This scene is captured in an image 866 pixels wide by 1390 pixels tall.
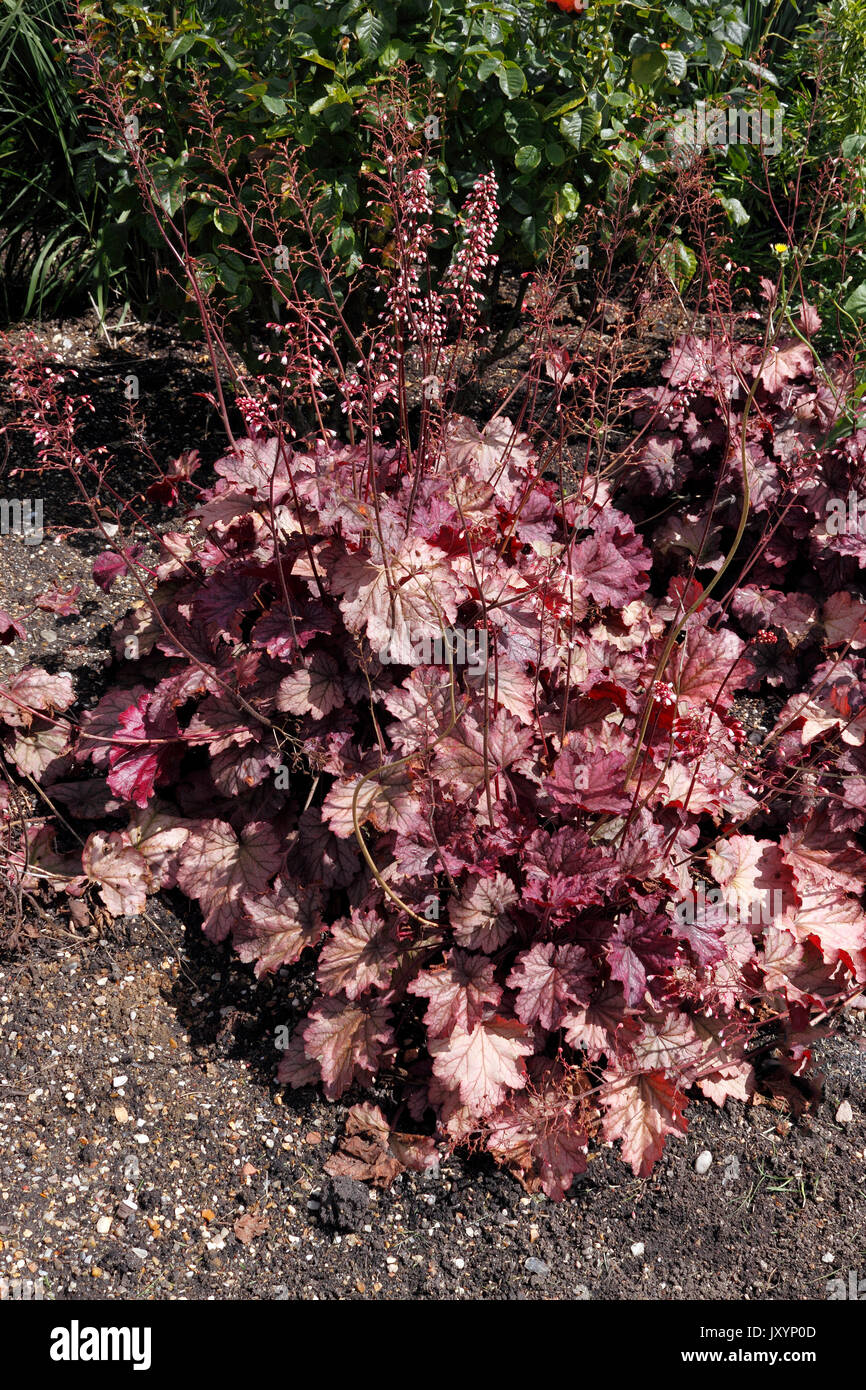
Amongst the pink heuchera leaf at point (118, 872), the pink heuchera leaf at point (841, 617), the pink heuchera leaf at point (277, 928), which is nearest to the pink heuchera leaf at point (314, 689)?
the pink heuchera leaf at point (277, 928)

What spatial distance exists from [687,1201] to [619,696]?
1198 mm

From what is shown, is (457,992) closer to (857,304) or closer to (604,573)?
(604,573)

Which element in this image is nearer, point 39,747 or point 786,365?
point 39,747

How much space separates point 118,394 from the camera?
14.0 feet

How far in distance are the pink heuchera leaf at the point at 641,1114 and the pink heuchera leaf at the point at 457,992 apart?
34 centimetres

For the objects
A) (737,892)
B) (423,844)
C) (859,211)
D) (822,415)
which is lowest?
(737,892)

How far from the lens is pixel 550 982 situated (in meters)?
2.43

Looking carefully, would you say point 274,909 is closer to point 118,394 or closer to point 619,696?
point 619,696

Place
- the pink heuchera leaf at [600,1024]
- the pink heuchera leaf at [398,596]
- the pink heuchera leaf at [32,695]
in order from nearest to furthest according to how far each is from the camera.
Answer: the pink heuchera leaf at [600,1024] → the pink heuchera leaf at [398,596] → the pink heuchera leaf at [32,695]

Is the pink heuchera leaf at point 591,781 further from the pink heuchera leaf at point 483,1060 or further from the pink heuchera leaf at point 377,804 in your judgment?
the pink heuchera leaf at point 483,1060

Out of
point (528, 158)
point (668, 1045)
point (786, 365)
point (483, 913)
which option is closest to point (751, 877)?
point (668, 1045)

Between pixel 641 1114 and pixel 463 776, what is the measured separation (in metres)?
0.87

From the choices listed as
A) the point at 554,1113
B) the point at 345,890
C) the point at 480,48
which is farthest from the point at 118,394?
the point at 554,1113

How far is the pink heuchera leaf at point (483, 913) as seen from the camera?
2471 millimetres
